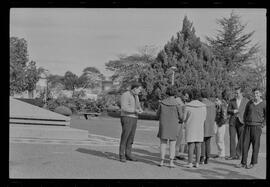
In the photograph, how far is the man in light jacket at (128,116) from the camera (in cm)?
886

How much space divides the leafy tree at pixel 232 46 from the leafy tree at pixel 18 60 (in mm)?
21100

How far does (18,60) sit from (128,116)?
3571cm

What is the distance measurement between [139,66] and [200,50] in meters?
20.5

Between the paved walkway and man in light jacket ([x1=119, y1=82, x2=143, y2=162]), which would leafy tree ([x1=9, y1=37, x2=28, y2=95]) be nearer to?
the paved walkway

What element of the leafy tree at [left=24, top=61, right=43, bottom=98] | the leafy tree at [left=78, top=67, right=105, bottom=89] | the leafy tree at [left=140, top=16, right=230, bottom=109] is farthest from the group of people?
the leafy tree at [left=78, top=67, right=105, bottom=89]

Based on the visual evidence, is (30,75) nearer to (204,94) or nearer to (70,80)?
(70,80)

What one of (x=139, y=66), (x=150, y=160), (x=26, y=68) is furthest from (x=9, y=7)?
(x=139, y=66)

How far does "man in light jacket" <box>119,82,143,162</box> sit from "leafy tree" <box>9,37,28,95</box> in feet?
111

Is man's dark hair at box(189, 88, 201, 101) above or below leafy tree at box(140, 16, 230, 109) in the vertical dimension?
below

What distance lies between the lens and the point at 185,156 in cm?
992

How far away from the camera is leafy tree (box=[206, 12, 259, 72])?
44.5 meters

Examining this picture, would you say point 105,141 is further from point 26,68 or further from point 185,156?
point 26,68

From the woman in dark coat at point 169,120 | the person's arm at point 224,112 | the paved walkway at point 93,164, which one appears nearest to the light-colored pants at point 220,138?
the person's arm at point 224,112

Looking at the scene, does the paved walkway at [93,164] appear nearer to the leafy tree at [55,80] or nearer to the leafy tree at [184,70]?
the leafy tree at [184,70]
